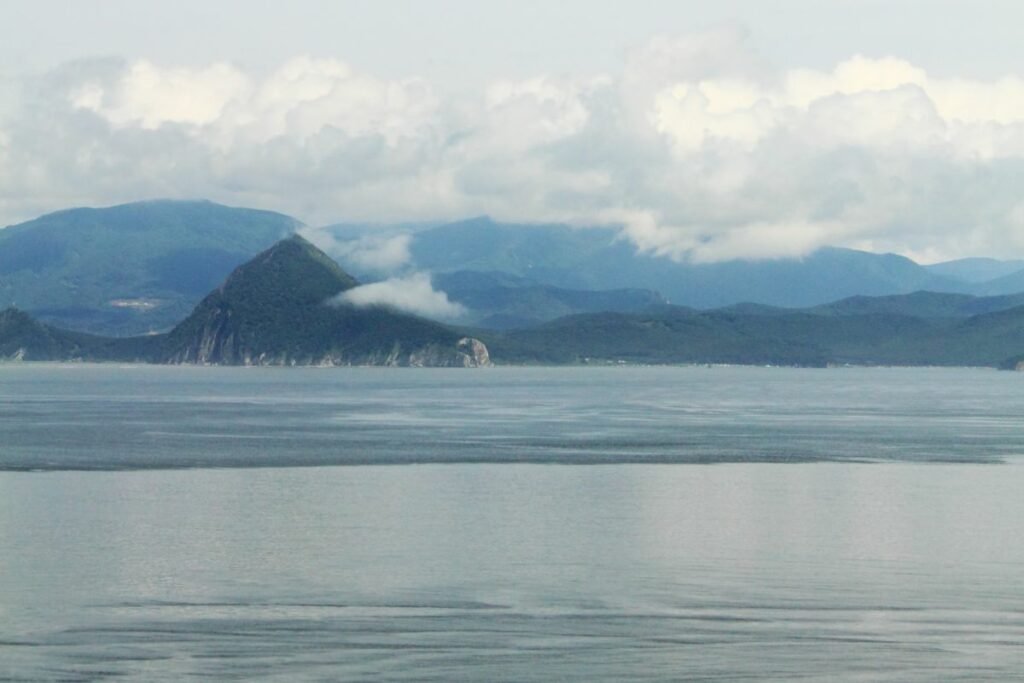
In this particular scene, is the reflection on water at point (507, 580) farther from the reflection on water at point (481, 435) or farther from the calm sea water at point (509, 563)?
the reflection on water at point (481, 435)

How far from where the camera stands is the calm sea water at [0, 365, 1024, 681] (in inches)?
1594

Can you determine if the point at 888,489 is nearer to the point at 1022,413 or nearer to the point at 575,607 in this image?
the point at 575,607

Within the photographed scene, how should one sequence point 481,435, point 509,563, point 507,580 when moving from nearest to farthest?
point 507,580, point 509,563, point 481,435

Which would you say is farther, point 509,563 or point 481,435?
point 481,435

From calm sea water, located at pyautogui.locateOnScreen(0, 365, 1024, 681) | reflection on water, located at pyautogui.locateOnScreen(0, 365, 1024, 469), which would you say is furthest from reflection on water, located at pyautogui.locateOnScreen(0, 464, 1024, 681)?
reflection on water, located at pyautogui.locateOnScreen(0, 365, 1024, 469)

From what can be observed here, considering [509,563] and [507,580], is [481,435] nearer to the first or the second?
[509,563]

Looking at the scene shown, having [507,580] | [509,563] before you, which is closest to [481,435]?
[509,563]

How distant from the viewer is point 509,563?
55844 millimetres

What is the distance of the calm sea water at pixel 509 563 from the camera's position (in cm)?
4050

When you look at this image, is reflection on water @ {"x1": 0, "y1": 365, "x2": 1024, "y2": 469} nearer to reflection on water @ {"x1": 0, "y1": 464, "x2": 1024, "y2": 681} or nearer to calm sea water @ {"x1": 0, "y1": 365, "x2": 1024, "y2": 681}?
calm sea water @ {"x1": 0, "y1": 365, "x2": 1024, "y2": 681}

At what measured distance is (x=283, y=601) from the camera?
48.0 meters

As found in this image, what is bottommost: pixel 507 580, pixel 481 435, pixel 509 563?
pixel 507 580

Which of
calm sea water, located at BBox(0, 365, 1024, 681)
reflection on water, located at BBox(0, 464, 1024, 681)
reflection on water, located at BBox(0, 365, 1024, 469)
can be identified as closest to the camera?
reflection on water, located at BBox(0, 464, 1024, 681)

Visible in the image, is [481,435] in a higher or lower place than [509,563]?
higher
